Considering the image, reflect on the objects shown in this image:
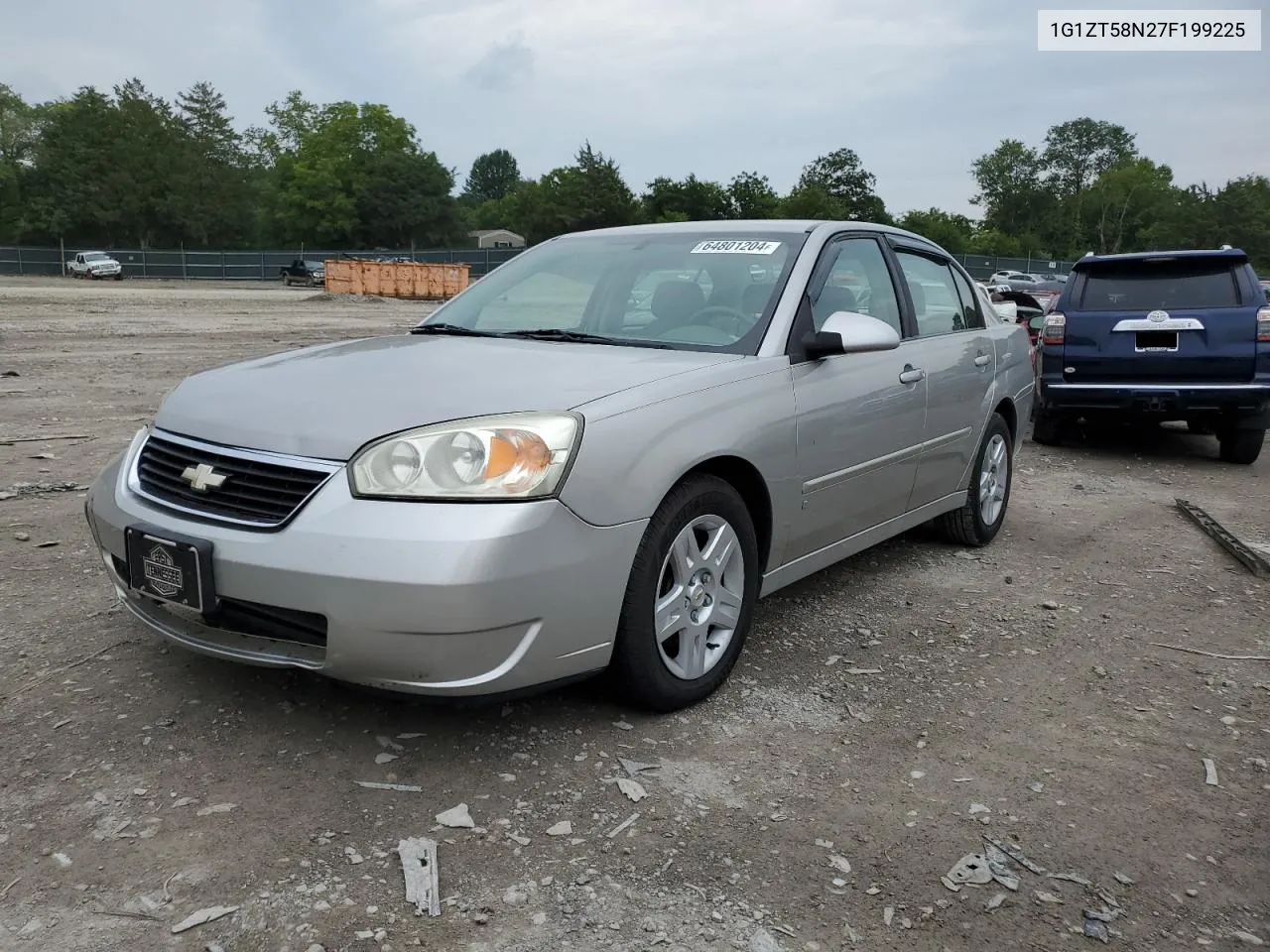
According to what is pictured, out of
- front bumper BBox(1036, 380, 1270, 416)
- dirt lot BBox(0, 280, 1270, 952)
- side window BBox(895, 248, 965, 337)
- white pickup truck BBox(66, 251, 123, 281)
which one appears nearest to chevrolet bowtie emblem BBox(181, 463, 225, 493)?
dirt lot BBox(0, 280, 1270, 952)

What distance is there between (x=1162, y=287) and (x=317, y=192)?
7935 centimetres

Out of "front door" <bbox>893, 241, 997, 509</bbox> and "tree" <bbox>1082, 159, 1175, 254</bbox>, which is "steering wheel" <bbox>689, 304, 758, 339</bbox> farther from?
"tree" <bbox>1082, 159, 1175, 254</bbox>

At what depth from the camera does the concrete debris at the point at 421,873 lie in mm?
2422

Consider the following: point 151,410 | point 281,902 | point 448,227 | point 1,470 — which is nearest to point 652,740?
point 281,902

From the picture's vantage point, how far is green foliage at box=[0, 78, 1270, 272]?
72750mm

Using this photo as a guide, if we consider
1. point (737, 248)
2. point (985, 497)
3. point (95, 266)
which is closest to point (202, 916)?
point (737, 248)

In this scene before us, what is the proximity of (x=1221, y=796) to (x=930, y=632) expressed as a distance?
1.42m

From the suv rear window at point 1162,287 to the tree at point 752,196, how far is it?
76.8 meters

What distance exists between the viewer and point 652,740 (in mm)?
3264

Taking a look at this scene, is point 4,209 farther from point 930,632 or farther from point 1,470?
point 930,632

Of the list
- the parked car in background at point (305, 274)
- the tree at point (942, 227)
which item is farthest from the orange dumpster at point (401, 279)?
the tree at point (942, 227)

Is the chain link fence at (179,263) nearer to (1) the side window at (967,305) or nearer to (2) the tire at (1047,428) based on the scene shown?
(2) the tire at (1047,428)

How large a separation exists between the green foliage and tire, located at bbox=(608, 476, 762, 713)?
65643 mm

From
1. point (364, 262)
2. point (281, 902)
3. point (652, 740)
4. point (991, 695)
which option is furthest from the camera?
point (364, 262)
